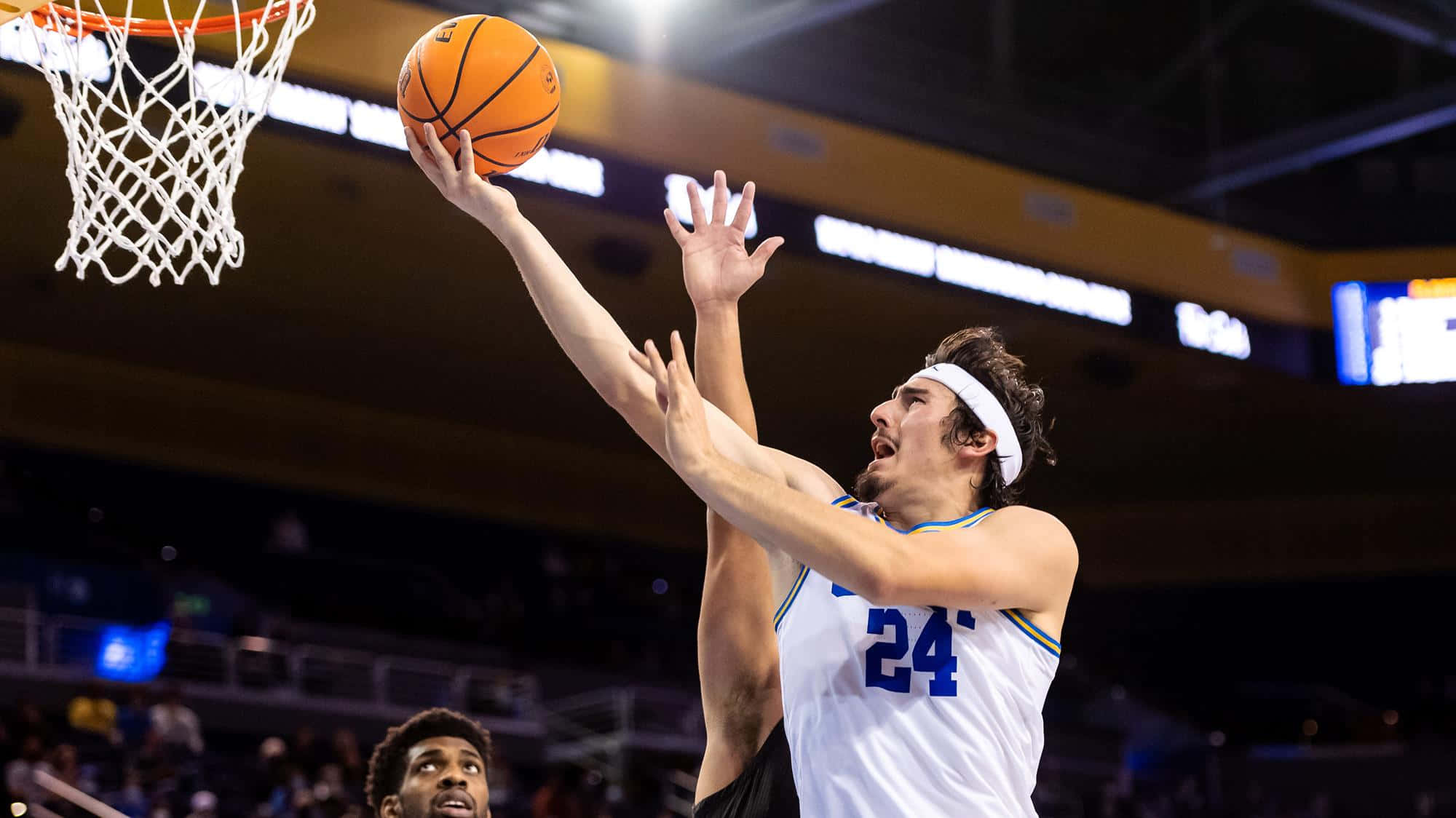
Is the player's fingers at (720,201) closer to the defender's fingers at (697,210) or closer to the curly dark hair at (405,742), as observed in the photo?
the defender's fingers at (697,210)

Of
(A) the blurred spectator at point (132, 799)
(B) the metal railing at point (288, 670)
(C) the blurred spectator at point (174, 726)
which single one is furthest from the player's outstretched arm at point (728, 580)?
(B) the metal railing at point (288, 670)

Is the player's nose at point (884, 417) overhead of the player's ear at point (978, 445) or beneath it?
overhead

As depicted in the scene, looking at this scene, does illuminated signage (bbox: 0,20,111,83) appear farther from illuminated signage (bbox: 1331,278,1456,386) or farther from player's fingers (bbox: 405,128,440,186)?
illuminated signage (bbox: 1331,278,1456,386)

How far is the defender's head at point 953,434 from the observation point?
8.80 ft

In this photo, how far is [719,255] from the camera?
121 inches

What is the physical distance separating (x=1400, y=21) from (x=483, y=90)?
27.8 ft

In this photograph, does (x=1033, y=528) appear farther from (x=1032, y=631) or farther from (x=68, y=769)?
(x=68, y=769)

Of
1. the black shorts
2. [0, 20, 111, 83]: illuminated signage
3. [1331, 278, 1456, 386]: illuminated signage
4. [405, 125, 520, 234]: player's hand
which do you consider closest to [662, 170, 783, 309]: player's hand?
[405, 125, 520, 234]: player's hand

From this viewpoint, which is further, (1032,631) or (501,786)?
(501,786)

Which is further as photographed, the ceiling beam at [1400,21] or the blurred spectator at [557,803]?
the blurred spectator at [557,803]

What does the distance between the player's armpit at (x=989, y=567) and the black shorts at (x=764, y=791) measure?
1.63 ft

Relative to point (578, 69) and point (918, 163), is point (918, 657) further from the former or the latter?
point (918, 163)

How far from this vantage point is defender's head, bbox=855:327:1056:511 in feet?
8.80

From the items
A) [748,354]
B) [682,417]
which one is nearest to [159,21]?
[682,417]
